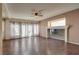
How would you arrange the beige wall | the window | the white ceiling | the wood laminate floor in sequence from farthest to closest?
the beige wall, the window, the wood laminate floor, the white ceiling

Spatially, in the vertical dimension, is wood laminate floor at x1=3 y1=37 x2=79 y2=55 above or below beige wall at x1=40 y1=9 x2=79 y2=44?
below

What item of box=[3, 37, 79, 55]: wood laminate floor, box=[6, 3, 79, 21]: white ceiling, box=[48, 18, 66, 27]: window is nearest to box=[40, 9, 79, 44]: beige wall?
box=[48, 18, 66, 27]: window

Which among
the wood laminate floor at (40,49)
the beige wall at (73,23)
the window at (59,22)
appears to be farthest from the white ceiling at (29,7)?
the wood laminate floor at (40,49)

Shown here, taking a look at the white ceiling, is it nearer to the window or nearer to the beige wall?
the window

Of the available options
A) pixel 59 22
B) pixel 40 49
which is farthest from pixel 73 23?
pixel 40 49

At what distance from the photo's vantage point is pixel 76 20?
580 centimetres

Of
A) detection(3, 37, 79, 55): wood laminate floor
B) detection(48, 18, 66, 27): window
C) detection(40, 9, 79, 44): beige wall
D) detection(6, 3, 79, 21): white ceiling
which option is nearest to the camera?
detection(6, 3, 79, 21): white ceiling

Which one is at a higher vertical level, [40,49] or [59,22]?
[59,22]

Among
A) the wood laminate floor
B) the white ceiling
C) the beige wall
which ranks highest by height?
the white ceiling

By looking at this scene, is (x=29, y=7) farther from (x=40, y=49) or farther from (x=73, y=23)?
(x=73, y=23)

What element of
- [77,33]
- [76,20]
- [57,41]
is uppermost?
[76,20]
